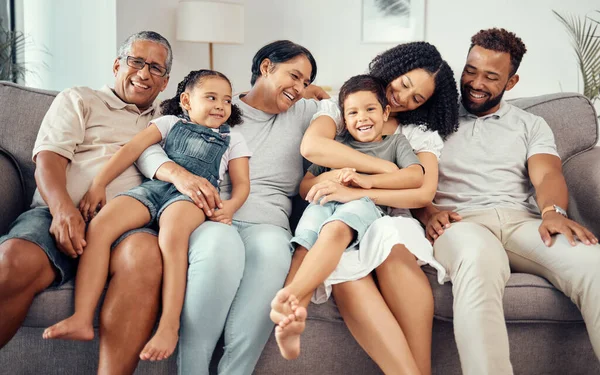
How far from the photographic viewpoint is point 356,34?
Result: 15.6 ft

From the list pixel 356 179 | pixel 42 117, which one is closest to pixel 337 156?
pixel 356 179

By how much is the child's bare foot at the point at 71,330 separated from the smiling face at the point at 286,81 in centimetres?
94

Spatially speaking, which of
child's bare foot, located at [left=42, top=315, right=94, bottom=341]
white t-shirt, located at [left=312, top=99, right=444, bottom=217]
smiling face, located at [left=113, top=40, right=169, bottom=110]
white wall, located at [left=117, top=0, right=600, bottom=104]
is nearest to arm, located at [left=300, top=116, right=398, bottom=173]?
white t-shirt, located at [left=312, top=99, right=444, bottom=217]

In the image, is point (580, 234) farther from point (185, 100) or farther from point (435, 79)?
point (185, 100)

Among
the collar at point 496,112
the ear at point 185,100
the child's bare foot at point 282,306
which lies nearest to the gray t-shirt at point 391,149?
the collar at point 496,112

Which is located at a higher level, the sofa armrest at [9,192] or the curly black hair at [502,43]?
the curly black hair at [502,43]

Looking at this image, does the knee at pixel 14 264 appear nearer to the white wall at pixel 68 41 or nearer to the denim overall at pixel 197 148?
the denim overall at pixel 197 148

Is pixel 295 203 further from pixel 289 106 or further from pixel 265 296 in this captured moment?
pixel 265 296

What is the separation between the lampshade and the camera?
4.12 meters

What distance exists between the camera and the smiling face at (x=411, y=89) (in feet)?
6.56

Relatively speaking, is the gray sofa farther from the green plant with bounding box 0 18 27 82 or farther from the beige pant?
the green plant with bounding box 0 18 27 82

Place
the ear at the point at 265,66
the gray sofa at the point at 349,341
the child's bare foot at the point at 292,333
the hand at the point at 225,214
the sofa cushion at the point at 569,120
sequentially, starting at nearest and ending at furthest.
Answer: the child's bare foot at the point at 292,333 → the gray sofa at the point at 349,341 → the hand at the point at 225,214 → the ear at the point at 265,66 → the sofa cushion at the point at 569,120

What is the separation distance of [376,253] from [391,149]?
1.49 ft

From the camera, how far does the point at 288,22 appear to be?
15.6 feet
